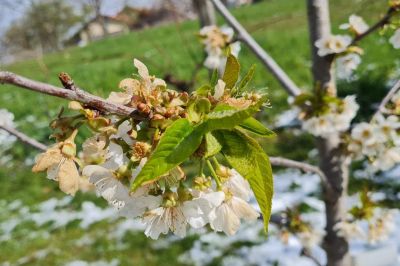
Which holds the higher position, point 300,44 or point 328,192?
point 328,192

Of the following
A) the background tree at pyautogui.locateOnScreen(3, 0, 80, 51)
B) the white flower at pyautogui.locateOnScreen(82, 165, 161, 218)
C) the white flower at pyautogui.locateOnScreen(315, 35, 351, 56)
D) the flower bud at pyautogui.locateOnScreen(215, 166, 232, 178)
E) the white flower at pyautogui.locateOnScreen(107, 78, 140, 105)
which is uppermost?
the white flower at pyautogui.locateOnScreen(107, 78, 140, 105)

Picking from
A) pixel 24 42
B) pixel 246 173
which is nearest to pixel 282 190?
pixel 246 173

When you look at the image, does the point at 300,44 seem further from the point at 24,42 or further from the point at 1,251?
the point at 24,42

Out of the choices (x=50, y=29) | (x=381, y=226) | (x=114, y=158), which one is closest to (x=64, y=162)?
(x=114, y=158)

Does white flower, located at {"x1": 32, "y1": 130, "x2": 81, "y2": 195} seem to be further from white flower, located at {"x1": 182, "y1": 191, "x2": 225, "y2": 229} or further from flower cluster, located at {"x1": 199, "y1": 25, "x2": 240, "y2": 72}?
flower cluster, located at {"x1": 199, "y1": 25, "x2": 240, "y2": 72}

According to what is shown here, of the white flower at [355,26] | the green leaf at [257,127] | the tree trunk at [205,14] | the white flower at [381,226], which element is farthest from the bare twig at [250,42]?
the tree trunk at [205,14]

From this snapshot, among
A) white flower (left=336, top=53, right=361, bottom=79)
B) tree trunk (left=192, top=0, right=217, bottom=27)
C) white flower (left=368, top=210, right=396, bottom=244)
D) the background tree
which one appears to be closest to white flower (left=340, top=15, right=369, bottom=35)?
white flower (left=336, top=53, right=361, bottom=79)
